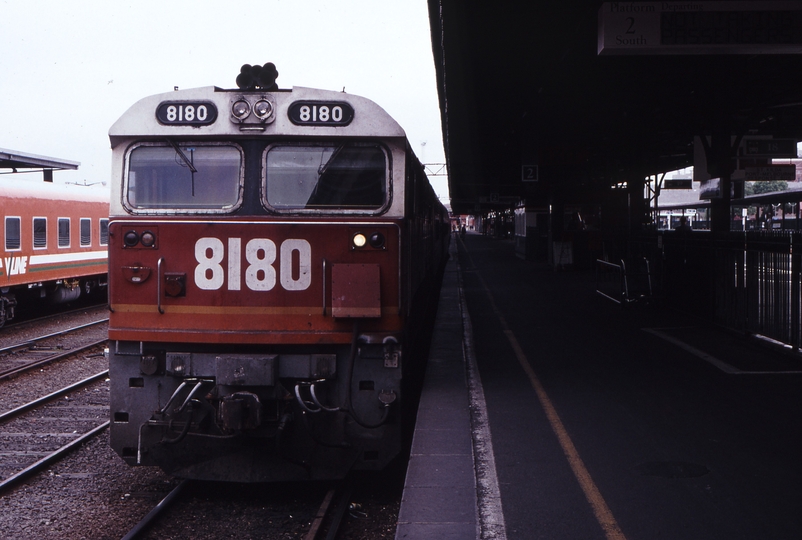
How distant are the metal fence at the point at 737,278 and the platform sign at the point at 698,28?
266 cm

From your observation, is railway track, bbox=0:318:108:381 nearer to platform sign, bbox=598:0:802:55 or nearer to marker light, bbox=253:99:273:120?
marker light, bbox=253:99:273:120

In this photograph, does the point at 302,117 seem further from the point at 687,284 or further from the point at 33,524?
the point at 687,284

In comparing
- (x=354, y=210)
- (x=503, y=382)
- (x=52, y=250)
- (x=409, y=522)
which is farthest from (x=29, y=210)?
(x=409, y=522)

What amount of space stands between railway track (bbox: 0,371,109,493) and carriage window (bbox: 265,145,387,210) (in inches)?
136

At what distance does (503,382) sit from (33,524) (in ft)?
17.9

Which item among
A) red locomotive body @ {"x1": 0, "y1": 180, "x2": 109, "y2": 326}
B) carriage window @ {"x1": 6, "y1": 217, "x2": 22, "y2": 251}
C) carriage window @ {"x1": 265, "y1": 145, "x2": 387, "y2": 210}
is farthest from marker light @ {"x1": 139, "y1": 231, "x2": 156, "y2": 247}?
carriage window @ {"x1": 6, "y1": 217, "x2": 22, "y2": 251}

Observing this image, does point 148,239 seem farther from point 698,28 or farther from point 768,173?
point 768,173

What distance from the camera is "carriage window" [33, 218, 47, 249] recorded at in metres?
17.8

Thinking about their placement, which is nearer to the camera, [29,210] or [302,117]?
[302,117]

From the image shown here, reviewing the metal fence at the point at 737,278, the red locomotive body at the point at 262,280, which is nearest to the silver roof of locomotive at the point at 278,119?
the red locomotive body at the point at 262,280

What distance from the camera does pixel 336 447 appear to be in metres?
6.35

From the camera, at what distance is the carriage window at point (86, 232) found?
Result: 20.4 metres

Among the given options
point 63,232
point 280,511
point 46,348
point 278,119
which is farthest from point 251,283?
point 63,232

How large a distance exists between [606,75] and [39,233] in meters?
13.2
